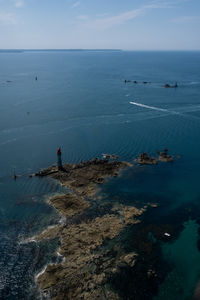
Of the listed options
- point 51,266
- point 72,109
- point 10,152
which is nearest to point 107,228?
point 51,266

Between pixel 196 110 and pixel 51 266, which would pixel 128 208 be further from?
pixel 196 110

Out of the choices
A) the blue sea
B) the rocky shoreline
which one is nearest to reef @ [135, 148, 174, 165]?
the blue sea

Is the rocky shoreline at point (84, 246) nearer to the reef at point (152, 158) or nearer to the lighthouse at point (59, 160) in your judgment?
the lighthouse at point (59, 160)

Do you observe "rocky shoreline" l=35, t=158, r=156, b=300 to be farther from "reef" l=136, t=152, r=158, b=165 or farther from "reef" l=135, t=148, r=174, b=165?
"reef" l=135, t=148, r=174, b=165

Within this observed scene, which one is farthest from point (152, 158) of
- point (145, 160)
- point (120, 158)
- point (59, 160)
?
point (59, 160)

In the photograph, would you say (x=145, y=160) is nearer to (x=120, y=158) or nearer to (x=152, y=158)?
(x=152, y=158)

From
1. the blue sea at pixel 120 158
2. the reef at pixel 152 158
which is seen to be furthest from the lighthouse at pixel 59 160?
the reef at pixel 152 158
